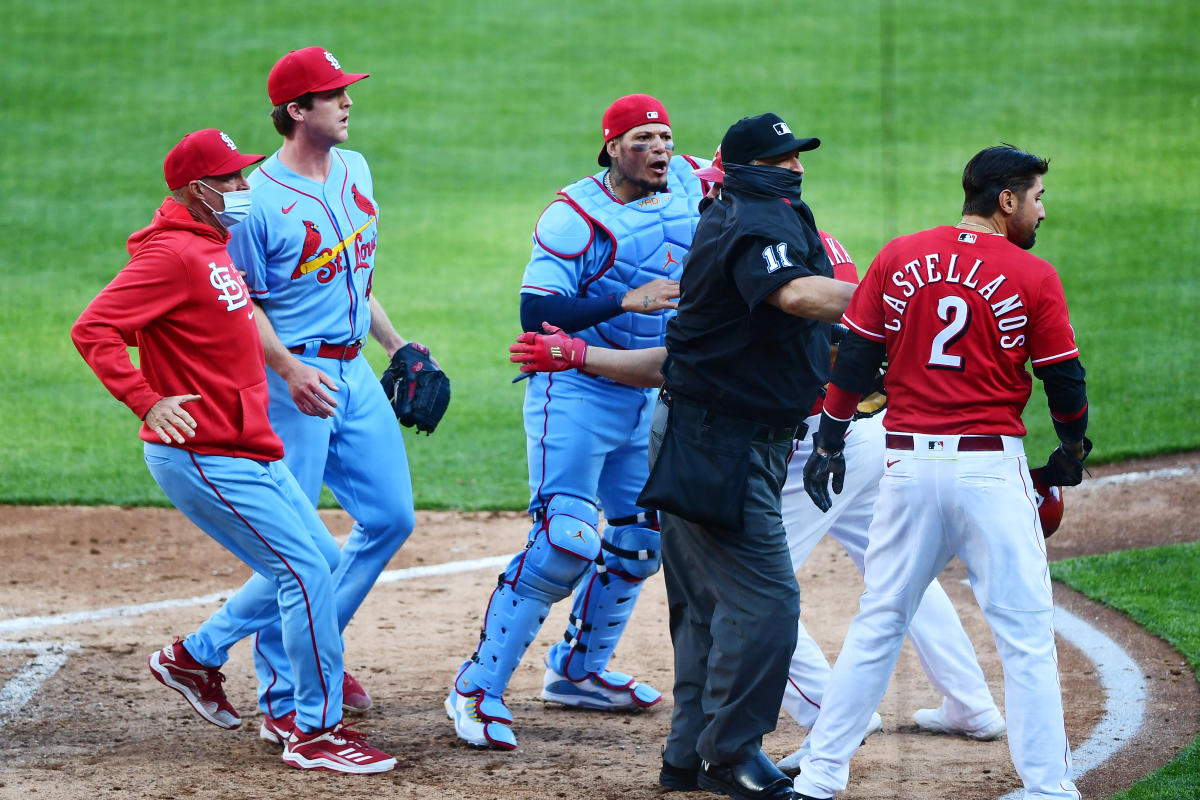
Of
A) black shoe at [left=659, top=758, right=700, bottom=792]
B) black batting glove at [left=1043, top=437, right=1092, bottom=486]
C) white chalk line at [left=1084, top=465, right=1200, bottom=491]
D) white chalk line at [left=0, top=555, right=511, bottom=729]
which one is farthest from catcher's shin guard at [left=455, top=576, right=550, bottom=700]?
white chalk line at [left=1084, top=465, right=1200, bottom=491]

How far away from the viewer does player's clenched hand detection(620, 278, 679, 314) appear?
4.50 m

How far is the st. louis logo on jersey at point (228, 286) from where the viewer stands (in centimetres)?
418

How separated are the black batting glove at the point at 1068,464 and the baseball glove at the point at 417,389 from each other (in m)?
2.00

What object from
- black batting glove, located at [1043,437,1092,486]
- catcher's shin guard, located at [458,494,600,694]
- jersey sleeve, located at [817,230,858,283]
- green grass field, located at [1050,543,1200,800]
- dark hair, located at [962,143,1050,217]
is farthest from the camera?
green grass field, located at [1050,543,1200,800]

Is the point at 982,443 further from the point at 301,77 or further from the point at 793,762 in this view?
the point at 301,77

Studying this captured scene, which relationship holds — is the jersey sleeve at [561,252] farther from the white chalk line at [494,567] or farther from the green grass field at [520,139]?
the green grass field at [520,139]

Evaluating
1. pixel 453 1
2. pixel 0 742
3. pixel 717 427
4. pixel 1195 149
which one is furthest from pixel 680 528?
pixel 453 1

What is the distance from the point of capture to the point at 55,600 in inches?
240

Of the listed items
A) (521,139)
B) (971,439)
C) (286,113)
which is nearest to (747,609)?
(971,439)

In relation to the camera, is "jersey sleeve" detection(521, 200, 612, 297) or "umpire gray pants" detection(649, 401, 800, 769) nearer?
"umpire gray pants" detection(649, 401, 800, 769)

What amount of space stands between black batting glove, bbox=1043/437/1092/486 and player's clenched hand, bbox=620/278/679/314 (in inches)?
47.4

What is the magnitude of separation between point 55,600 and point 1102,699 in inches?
160

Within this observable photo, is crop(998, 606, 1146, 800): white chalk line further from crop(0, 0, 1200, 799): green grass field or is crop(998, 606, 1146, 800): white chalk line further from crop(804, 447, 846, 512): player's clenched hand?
crop(804, 447, 846, 512): player's clenched hand

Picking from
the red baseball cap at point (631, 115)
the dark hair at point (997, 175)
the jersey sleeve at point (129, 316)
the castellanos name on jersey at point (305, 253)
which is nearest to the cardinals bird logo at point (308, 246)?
the castellanos name on jersey at point (305, 253)
